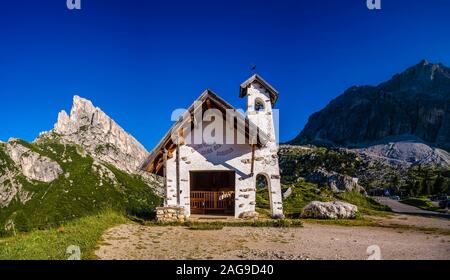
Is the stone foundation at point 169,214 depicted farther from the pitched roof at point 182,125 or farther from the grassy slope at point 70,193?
the grassy slope at point 70,193

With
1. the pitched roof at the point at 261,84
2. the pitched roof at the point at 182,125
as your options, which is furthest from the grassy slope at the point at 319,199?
the pitched roof at the point at 182,125

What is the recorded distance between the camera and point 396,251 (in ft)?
35.0

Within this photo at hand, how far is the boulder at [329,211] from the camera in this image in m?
19.8

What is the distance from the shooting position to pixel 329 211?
1991 centimetres

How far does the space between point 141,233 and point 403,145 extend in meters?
182

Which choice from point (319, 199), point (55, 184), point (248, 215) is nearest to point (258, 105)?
point (248, 215)

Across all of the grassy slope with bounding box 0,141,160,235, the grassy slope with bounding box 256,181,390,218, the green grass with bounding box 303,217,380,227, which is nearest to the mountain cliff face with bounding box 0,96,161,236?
the grassy slope with bounding box 0,141,160,235

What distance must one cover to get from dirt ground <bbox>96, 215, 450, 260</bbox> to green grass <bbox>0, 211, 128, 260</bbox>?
16.7 inches

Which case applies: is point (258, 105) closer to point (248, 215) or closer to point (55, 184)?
point (248, 215)

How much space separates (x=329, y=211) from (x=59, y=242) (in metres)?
15.2

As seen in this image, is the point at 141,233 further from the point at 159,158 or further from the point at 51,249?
the point at 159,158

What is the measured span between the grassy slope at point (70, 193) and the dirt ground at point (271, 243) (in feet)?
359
